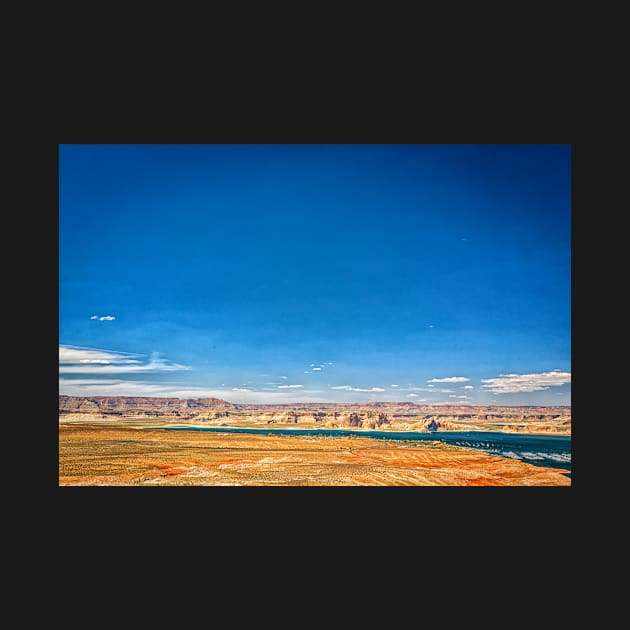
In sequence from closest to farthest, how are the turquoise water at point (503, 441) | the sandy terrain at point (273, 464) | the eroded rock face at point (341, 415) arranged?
1. the sandy terrain at point (273, 464)
2. the turquoise water at point (503, 441)
3. the eroded rock face at point (341, 415)

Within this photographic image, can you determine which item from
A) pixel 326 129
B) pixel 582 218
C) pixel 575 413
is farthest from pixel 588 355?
pixel 326 129

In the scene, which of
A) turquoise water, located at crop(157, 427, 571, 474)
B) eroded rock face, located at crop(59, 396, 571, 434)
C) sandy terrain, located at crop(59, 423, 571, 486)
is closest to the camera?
sandy terrain, located at crop(59, 423, 571, 486)

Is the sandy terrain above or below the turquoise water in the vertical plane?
above

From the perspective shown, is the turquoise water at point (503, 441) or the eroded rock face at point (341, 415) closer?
the turquoise water at point (503, 441)

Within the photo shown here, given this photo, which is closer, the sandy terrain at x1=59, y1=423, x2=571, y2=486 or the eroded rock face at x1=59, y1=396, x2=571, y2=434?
the sandy terrain at x1=59, y1=423, x2=571, y2=486

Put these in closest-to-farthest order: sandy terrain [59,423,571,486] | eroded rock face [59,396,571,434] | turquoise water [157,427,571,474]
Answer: sandy terrain [59,423,571,486]
turquoise water [157,427,571,474]
eroded rock face [59,396,571,434]
